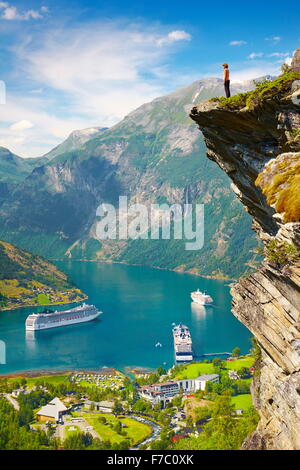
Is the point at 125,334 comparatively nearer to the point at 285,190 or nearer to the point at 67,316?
the point at 67,316

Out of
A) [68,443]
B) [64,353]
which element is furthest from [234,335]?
[68,443]

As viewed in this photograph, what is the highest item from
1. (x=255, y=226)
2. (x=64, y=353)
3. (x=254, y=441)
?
(x=255, y=226)

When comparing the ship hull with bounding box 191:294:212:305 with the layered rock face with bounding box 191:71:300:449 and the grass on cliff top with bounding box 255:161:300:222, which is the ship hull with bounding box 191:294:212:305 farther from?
the grass on cliff top with bounding box 255:161:300:222

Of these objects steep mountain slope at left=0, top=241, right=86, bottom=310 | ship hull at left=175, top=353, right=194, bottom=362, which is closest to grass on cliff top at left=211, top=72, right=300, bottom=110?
ship hull at left=175, top=353, right=194, bottom=362

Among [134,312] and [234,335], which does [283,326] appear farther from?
[134,312]

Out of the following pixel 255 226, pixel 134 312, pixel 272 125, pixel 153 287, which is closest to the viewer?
pixel 272 125

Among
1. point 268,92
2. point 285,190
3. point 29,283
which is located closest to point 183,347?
point 285,190
